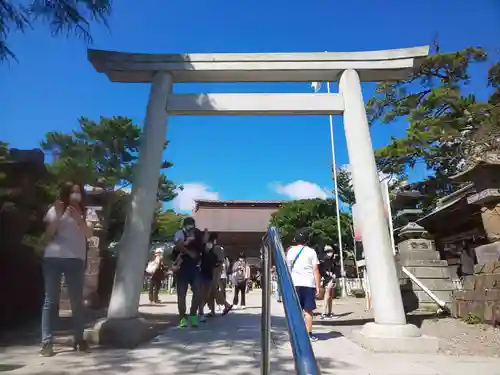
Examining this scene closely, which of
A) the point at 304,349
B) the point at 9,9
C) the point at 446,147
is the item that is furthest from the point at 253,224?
the point at 304,349

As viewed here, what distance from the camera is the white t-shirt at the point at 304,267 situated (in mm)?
4652

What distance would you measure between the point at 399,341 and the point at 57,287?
354 cm

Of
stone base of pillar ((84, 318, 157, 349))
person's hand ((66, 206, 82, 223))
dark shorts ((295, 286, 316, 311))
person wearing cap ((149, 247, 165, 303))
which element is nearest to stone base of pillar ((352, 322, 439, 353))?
dark shorts ((295, 286, 316, 311))

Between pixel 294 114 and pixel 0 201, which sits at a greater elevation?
pixel 294 114

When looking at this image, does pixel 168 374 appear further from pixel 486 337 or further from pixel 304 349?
pixel 486 337

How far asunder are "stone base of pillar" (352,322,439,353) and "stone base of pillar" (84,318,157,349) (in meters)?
2.56

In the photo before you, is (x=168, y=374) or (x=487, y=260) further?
(x=487, y=260)

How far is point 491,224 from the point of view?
21.7 ft

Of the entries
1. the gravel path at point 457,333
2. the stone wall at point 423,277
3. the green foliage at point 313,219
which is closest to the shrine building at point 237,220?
the green foliage at point 313,219

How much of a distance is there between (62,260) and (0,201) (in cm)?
210

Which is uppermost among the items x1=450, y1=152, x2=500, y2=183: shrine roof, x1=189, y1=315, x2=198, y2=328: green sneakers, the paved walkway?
x1=450, y1=152, x2=500, y2=183: shrine roof

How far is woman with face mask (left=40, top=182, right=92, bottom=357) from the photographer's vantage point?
134 inches

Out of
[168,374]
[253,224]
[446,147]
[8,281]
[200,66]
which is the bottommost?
[168,374]

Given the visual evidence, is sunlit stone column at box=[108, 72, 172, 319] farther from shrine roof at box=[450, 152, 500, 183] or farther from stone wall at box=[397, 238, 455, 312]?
stone wall at box=[397, 238, 455, 312]
